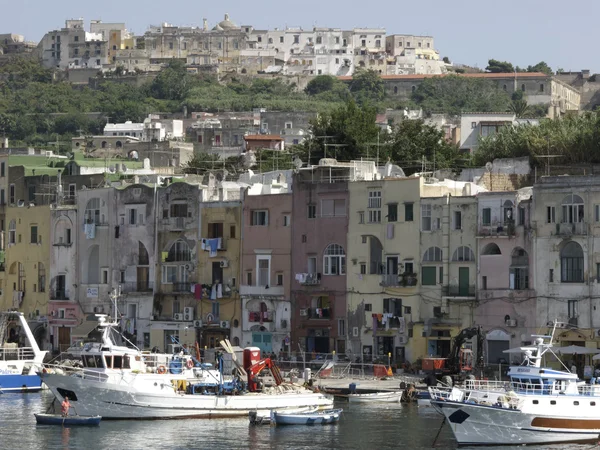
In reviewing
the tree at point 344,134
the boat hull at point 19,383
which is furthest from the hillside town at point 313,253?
the boat hull at point 19,383

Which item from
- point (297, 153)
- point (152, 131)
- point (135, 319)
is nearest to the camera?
point (135, 319)

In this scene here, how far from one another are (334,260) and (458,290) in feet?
27.1

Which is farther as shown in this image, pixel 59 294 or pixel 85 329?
pixel 59 294

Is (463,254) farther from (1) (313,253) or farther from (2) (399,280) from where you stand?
(1) (313,253)

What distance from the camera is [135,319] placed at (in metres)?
93.3

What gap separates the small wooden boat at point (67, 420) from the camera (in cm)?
6644

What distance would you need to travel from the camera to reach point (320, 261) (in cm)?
8519

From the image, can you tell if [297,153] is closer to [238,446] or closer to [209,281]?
[209,281]

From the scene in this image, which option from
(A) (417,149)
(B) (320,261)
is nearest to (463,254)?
(B) (320,261)

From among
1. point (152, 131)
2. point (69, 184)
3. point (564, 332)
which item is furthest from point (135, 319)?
point (152, 131)

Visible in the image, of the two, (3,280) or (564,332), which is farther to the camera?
(3,280)

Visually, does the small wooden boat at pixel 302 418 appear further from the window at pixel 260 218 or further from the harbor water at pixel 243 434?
the window at pixel 260 218

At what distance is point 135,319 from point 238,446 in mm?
33688

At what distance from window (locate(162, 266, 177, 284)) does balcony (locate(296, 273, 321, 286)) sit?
9.69m
